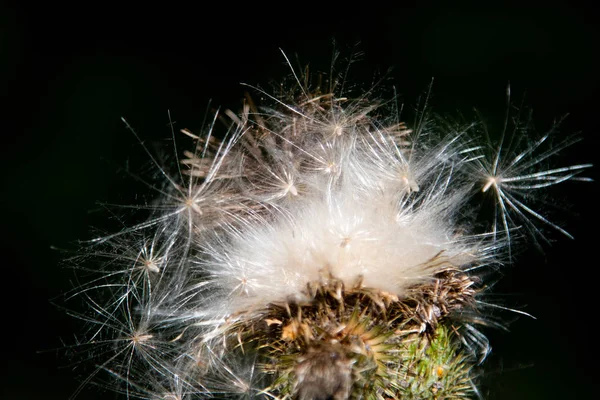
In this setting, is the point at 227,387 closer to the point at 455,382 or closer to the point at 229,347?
the point at 229,347

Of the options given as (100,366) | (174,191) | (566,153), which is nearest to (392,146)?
(174,191)

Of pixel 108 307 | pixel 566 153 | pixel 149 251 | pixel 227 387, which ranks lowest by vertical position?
pixel 566 153

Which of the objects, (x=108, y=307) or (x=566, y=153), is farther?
(x=566, y=153)

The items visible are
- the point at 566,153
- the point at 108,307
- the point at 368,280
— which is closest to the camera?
the point at 368,280

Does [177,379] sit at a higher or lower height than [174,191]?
lower

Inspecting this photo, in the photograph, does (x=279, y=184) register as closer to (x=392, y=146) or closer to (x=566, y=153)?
(x=392, y=146)

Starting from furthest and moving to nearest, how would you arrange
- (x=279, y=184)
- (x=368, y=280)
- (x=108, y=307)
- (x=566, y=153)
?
(x=566, y=153)
(x=108, y=307)
(x=279, y=184)
(x=368, y=280)
